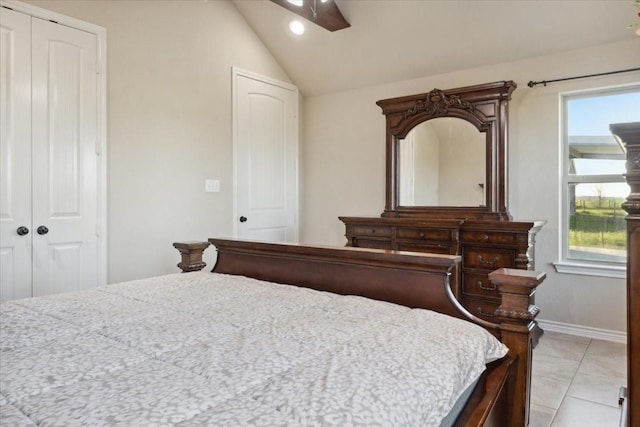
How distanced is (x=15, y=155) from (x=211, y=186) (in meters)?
1.53

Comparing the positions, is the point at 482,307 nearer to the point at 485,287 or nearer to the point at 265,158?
the point at 485,287

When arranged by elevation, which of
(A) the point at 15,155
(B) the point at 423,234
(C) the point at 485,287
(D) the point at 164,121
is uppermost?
(D) the point at 164,121

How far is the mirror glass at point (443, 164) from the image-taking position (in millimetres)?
3752

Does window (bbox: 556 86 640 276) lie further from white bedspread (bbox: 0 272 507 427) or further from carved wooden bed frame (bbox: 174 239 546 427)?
white bedspread (bbox: 0 272 507 427)

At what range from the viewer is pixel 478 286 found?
341cm

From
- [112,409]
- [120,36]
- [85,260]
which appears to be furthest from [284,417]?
[120,36]

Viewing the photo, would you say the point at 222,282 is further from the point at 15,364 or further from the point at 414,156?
the point at 414,156

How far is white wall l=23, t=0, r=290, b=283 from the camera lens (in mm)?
3334

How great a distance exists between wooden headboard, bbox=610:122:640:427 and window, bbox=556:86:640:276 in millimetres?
2367

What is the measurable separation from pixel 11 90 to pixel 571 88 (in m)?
4.06

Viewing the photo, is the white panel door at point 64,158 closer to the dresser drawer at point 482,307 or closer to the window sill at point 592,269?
the dresser drawer at point 482,307

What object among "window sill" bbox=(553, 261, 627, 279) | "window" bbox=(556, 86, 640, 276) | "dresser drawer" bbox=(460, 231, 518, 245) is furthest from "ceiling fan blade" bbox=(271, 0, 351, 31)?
"window sill" bbox=(553, 261, 627, 279)

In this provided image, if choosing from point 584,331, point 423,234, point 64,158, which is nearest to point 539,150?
point 423,234

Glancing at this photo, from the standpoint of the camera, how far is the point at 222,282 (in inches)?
80.6
